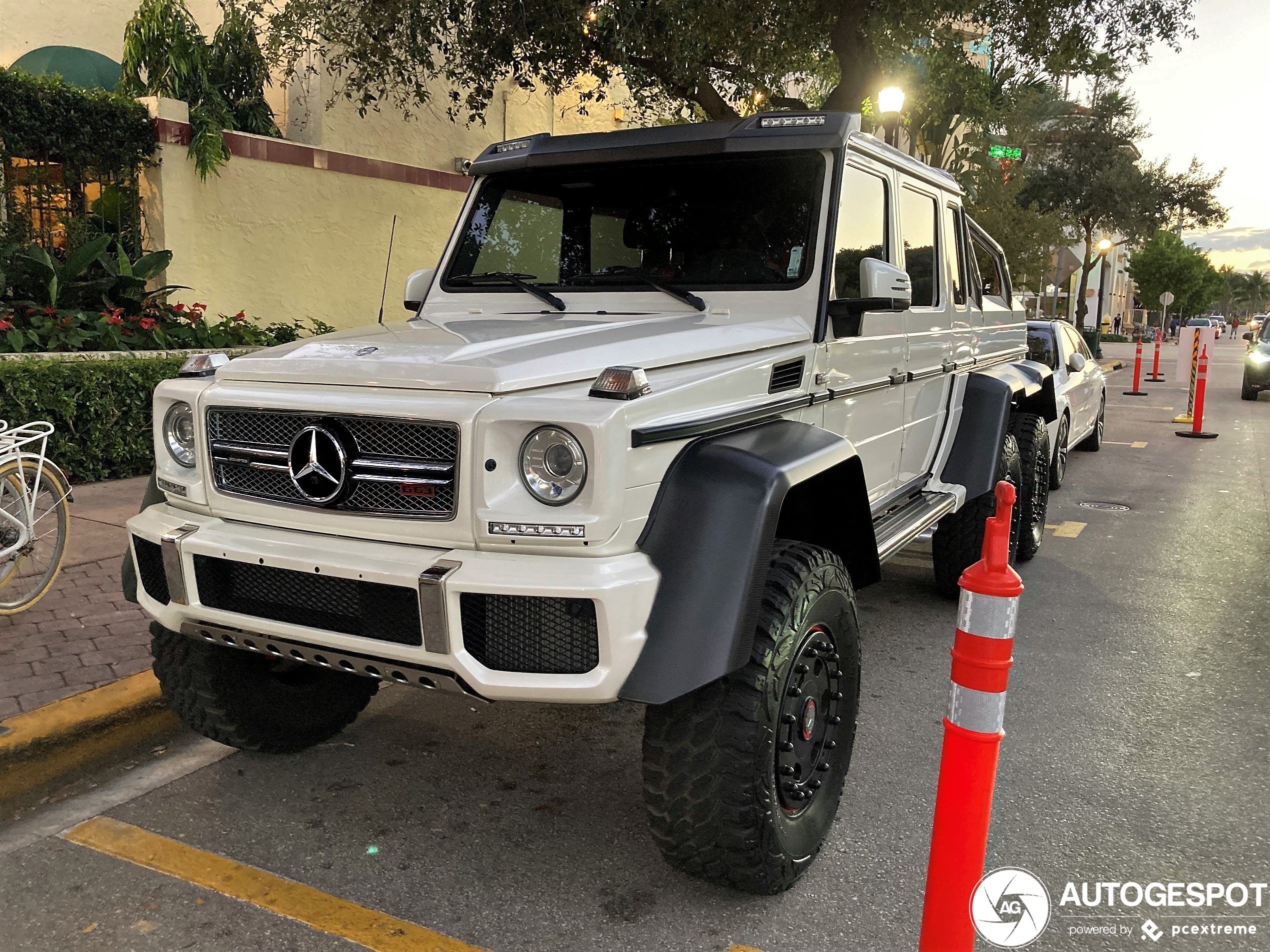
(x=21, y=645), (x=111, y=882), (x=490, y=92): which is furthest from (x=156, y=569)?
(x=490, y=92)

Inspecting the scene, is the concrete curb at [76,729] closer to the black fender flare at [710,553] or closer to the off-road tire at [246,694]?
the off-road tire at [246,694]

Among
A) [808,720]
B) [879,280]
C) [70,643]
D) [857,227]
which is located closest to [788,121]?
[857,227]

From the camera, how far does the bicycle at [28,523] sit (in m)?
4.66

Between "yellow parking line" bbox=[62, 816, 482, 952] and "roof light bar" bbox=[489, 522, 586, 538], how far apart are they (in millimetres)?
1091

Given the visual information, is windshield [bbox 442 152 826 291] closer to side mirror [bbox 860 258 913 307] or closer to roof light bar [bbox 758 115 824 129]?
roof light bar [bbox 758 115 824 129]

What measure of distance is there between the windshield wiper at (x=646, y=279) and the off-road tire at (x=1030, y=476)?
2.82m

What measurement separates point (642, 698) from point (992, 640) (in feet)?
2.60

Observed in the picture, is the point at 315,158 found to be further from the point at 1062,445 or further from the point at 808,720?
the point at 808,720

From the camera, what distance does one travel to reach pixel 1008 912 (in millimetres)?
2650

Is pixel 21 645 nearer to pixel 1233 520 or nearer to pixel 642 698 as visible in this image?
pixel 642 698

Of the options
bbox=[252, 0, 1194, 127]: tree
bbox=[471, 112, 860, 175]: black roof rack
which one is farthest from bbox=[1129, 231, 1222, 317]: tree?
bbox=[471, 112, 860, 175]: black roof rack

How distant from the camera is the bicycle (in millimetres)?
4656

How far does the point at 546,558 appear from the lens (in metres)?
2.42

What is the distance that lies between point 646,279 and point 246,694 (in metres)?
1.99
